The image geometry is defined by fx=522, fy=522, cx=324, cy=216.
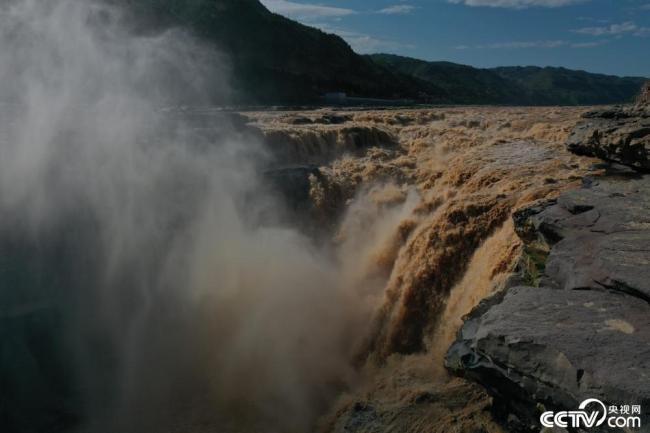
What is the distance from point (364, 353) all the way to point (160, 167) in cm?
730

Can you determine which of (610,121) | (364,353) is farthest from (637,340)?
(610,121)

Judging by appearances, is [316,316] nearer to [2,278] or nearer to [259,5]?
[2,278]

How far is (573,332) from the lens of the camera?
15.5 ft

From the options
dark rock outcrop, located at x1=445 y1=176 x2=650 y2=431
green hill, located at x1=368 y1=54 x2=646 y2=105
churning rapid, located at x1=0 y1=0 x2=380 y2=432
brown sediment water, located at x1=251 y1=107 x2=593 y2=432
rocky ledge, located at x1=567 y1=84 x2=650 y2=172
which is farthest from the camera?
green hill, located at x1=368 y1=54 x2=646 y2=105

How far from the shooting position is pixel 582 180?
9.97 m

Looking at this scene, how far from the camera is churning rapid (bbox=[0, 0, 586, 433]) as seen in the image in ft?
29.4

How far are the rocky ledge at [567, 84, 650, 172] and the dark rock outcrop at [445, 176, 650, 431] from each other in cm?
314

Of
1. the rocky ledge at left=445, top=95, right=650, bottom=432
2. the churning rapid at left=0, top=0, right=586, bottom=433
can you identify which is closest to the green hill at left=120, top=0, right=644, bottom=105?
the churning rapid at left=0, top=0, right=586, bottom=433

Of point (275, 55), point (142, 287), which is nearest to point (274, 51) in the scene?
point (275, 55)

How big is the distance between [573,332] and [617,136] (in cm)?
665

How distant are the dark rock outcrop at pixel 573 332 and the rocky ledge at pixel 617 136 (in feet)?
10.3

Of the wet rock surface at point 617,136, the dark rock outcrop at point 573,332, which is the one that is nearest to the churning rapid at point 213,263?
the wet rock surface at point 617,136

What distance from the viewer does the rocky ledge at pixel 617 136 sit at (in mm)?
9570

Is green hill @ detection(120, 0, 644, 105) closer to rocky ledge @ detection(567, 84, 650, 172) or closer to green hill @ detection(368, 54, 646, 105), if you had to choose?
green hill @ detection(368, 54, 646, 105)
